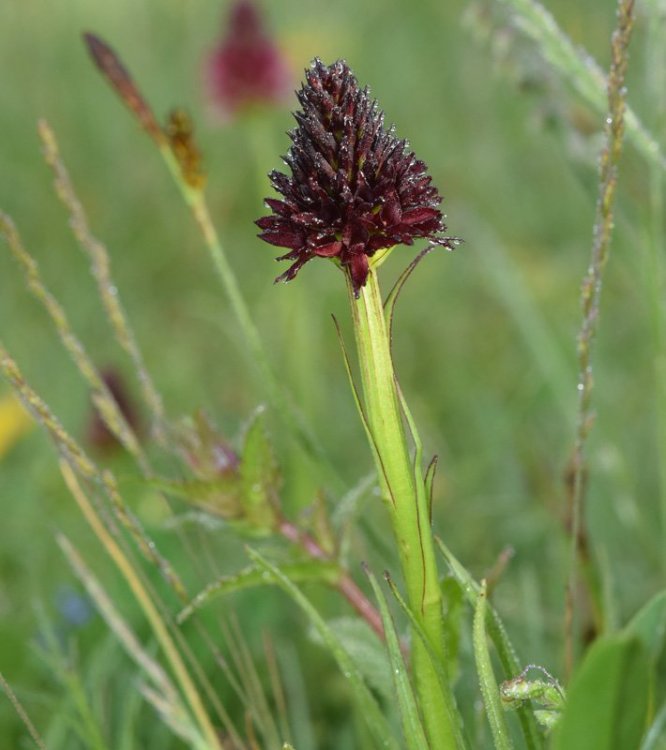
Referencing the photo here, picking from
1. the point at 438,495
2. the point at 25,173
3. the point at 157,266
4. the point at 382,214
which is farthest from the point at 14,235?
the point at 25,173

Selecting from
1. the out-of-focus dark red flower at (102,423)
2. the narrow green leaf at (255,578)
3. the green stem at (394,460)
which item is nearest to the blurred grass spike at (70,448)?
the narrow green leaf at (255,578)

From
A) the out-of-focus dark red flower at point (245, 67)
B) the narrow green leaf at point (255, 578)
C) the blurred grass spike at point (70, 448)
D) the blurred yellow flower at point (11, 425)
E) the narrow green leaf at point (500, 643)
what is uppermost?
the out-of-focus dark red flower at point (245, 67)

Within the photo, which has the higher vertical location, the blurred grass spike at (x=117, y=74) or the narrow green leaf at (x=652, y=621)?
the blurred grass spike at (x=117, y=74)

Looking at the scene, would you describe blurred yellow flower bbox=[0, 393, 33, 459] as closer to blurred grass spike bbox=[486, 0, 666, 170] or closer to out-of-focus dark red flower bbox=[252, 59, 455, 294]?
blurred grass spike bbox=[486, 0, 666, 170]

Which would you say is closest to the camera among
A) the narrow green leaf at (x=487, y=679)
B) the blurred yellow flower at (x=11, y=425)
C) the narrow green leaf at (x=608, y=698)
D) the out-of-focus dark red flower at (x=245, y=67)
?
the narrow green leaf at (x=608, y=698)

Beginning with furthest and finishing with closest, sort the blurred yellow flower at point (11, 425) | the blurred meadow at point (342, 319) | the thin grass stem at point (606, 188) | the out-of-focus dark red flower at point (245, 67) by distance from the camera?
the out-of-focus dark red flower at point (245, 67), the blurred yellow flower at point (11, 425), the blurred meadow at point (342, 319), the thin grass stem at point (606, 188)

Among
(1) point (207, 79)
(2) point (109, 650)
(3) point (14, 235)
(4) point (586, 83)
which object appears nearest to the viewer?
(3) point (14, 235)

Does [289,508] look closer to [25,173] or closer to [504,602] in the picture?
[504,602]

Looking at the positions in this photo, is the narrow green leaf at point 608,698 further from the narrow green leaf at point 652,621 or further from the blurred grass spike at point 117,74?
the blurred grass spike at point 117,74
